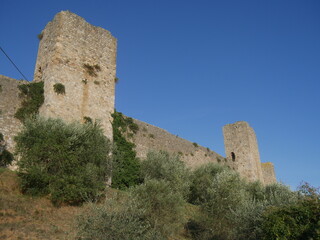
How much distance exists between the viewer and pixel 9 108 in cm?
1541

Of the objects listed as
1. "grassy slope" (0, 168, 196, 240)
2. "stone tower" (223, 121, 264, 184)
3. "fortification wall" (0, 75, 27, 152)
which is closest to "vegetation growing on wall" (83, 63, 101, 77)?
"fortification wall" (0, 75, 27, 152)

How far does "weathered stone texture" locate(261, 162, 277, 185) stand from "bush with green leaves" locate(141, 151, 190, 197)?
19.1m

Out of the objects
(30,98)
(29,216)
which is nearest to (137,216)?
(29,216)

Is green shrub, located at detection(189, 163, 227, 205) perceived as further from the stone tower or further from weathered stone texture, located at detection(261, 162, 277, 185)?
weathered stone texture, located at detection(261, 162, 277, 185)

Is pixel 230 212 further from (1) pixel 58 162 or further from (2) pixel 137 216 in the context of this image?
(1) pixel 58 162

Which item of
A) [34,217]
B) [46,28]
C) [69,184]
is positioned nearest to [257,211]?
[69,184]

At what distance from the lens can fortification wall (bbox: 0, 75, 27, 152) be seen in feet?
48.0

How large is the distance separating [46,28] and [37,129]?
8.25m

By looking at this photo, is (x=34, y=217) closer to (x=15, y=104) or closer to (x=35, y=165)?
(x=35, y=165)

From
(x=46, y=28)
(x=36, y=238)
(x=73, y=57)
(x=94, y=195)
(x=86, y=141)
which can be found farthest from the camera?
(x=46, y=28)

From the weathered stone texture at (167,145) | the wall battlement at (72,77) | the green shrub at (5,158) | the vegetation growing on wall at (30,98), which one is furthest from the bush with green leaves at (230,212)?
the vegetation growing on wall at (30,98)

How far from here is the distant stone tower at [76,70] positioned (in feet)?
51.6

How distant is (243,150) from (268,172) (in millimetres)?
5860

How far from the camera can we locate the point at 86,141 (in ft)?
44.3
